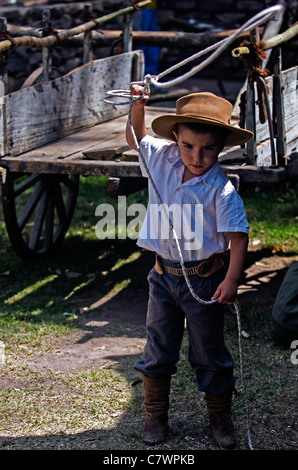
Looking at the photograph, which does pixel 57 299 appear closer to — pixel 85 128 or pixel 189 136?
pixel 85 128

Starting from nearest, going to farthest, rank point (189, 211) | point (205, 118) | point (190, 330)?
point (205, 118), point (189, 211), point (190, 330)

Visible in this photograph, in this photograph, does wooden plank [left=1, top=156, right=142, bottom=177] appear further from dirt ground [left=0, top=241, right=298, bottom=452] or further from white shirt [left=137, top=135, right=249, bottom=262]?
white shirt [left=137, top=135, right=249, bottom=262]

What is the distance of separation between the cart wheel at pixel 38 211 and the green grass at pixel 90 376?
191mm

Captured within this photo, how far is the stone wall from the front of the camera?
12.1m

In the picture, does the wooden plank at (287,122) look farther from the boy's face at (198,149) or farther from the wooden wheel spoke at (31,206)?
the wooden wheel spoke at (31,206)

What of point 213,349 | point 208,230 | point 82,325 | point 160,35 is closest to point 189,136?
point 208,230

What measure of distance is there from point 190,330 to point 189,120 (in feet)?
3.25

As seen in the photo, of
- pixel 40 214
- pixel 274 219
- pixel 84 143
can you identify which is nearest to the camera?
pixel 84 143

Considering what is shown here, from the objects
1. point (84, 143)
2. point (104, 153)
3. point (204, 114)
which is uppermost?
point (84, 143)

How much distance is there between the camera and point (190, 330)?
11.3 ft

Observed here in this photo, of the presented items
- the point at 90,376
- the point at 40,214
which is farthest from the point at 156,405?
the point at 40,214

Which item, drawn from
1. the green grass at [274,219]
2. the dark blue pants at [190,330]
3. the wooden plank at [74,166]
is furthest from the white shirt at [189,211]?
the green grass at [274,219]

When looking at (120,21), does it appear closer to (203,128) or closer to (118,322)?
(118,322)

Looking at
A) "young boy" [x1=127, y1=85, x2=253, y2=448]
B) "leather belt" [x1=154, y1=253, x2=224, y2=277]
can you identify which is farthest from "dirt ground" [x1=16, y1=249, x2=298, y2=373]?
"leather belt" [x1=154, y1=253, x2=224, y2=277]
